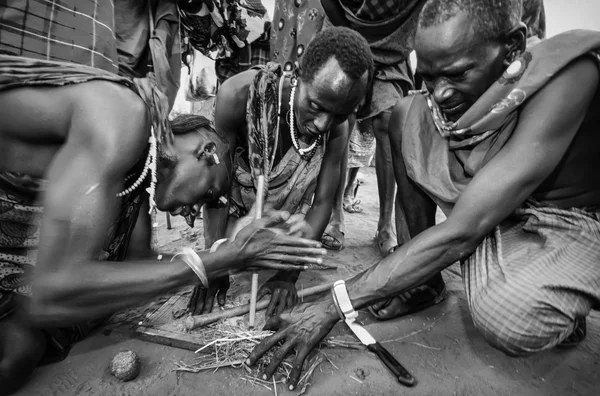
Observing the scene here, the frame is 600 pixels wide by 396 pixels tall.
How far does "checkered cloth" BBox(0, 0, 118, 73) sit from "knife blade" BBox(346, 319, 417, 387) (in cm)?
184

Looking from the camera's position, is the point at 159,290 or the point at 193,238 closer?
the point at 159,290

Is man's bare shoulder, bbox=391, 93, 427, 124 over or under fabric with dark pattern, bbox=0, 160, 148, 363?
over

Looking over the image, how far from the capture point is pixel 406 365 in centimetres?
139

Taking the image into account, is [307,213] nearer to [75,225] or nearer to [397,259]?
[397,259]

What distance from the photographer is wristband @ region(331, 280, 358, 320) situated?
136 cm

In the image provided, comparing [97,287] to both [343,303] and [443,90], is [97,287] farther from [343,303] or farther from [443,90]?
[443,90]

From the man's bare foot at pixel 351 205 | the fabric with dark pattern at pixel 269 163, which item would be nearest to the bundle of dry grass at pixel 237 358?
the fabric with dark pattern at pixel 269 163

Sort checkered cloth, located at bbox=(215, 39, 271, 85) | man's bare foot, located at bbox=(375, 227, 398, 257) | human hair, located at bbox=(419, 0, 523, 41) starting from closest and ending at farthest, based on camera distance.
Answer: human hair, located at bbox=(419, 0, 523, 41) < man's bare foot, located at bbox=(375, 227, 398, 257) < checkered cloth, located at bbox=(215, 39, 271, 85)

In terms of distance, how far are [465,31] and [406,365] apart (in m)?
1.29

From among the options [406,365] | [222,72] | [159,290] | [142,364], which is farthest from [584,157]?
[222,72]

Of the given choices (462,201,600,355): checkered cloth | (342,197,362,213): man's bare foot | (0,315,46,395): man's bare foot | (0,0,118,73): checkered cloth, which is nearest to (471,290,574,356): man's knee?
(462,201,600,355): checkered cloth

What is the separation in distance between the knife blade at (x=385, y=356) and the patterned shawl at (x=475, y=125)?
2.19ft

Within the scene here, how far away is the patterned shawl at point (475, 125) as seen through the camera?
3.94ft

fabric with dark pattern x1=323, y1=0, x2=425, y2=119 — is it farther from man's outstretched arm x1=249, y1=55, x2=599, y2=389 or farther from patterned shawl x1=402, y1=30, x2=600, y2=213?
man's outstretched arm x1=249, y1=55, x2=599, y2=389
